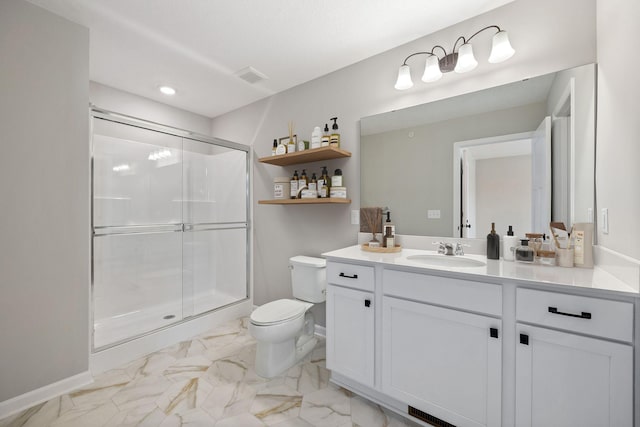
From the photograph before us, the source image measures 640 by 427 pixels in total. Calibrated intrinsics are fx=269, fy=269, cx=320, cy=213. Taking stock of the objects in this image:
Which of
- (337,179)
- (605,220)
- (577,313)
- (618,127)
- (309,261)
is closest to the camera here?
(577,313)

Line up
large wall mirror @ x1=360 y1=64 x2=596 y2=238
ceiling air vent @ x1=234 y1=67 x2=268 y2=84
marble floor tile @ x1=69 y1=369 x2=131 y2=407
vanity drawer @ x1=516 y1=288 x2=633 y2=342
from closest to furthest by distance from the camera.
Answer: vanity drawer @ x1=516 y1=288 x2=633 y2=342, large wall mirror @ x1=360 y1=64 x2=596 y2=238, marble floor tile @ x1=69 y1=369 x2=131 y2=407, ceiling air vent @ x1=234 y1=67 x2=268 y2=84

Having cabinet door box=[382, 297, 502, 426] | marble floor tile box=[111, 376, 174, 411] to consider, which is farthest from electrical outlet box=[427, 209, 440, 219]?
marble floor tile box=[111, 376, 174, 411]

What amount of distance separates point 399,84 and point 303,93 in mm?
1024

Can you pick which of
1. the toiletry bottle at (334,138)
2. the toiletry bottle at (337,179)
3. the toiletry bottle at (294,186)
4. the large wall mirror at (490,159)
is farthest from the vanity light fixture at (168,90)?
the large wall mirror at (490,159)

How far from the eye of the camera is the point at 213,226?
287cm

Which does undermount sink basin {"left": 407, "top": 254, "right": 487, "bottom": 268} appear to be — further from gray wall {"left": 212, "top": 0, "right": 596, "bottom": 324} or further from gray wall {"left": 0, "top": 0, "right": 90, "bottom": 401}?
gray wall {"left": 0, "top": 0, "right": 90, "bottom": 401}

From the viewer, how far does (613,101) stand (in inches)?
47.0

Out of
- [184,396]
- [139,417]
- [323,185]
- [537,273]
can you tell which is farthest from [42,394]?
[537,273]

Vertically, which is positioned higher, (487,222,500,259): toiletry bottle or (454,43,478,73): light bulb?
(454,43,478,73): light bulb

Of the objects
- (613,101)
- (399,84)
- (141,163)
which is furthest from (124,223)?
(613,101)

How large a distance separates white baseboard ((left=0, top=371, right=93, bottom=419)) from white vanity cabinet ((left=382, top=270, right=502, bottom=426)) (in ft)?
6.43

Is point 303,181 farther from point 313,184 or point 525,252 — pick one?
point 525,252

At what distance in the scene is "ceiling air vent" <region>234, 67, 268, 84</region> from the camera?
7.84 feet

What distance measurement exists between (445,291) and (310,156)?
4.87ft
